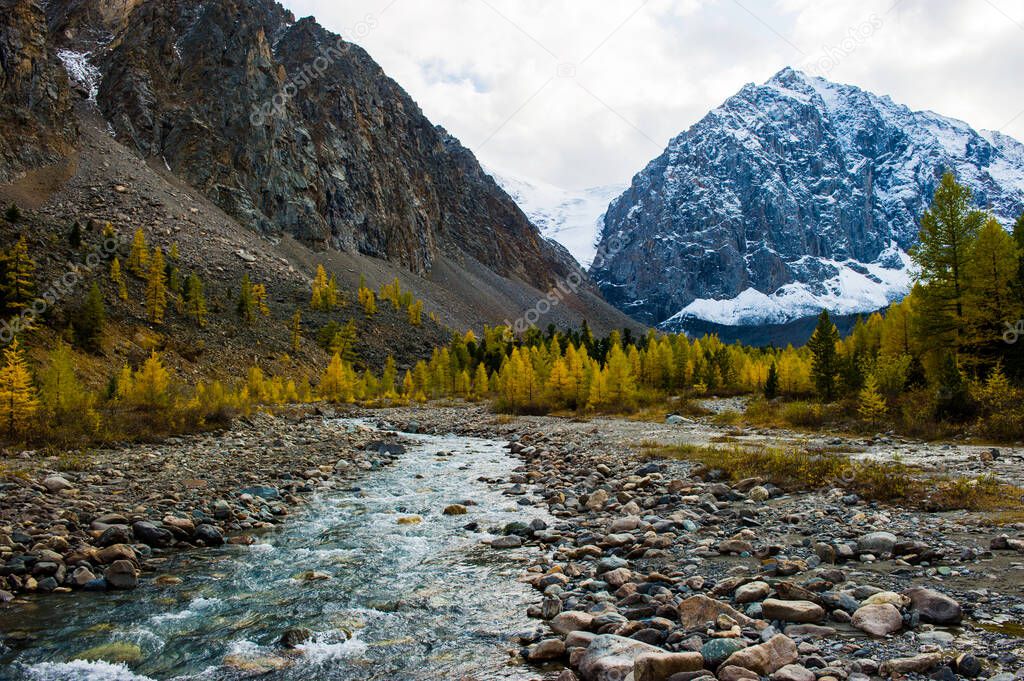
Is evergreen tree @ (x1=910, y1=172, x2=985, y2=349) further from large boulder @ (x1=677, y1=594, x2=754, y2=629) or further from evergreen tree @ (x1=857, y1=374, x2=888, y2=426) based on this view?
large boulder @ (x1=677, y1=594, x2=754, y2=629)

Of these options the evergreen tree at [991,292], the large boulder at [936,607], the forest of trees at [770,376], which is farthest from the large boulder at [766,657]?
the evergreen tree at [991,292]

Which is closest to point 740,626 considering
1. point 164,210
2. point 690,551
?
point 690,551

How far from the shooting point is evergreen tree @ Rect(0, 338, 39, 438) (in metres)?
21.2

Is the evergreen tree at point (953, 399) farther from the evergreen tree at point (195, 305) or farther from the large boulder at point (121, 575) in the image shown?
the evergreen tree at point (195, 305)

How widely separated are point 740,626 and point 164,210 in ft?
405

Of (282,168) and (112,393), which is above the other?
(282,168)

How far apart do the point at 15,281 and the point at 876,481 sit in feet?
196

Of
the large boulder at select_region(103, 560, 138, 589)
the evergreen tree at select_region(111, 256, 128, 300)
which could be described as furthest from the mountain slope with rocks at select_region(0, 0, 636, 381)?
the large boulder at select_region(103, 560, 138, 589)

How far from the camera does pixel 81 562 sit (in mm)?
11703

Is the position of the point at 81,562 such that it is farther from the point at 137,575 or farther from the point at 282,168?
the point at 282,168

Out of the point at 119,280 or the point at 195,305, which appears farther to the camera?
the point at 195,305

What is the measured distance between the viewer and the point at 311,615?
1020cm

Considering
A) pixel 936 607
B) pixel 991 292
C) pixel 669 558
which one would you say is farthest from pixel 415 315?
pixel 936 607

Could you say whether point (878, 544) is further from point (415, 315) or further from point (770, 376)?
point (415, 315)
